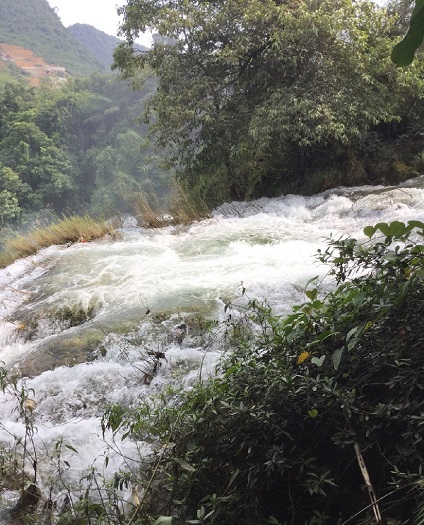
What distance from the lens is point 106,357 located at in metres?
3.36

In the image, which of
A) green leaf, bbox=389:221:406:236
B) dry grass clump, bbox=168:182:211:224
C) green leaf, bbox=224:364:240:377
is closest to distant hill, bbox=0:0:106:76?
dry grass clump, bbox=168:182:211:224

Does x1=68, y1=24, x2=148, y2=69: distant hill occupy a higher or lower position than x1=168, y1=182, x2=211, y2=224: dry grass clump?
higher

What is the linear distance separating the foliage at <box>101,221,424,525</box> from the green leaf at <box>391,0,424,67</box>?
53 centimetres

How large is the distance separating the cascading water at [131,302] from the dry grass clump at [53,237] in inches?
13.3

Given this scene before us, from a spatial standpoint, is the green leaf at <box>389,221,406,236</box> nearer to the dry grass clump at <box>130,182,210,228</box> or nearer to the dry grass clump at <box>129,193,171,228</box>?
the dry grass clump at <box>130,182,210,228</box>

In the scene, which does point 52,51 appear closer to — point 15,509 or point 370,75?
point 370,75

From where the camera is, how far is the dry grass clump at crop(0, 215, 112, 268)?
6.84 metres

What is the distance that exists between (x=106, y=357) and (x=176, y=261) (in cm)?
201

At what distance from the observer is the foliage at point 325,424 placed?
135cm

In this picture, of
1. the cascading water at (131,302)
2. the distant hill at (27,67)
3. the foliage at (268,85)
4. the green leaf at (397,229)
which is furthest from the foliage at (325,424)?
the distant hill at (27,67)

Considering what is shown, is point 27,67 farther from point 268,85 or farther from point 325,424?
point 325,424

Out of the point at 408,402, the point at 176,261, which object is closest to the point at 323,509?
the point at 408,402

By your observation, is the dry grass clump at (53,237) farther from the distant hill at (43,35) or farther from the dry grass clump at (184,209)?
the distant hill at (43,35)

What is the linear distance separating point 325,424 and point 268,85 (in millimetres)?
7833
